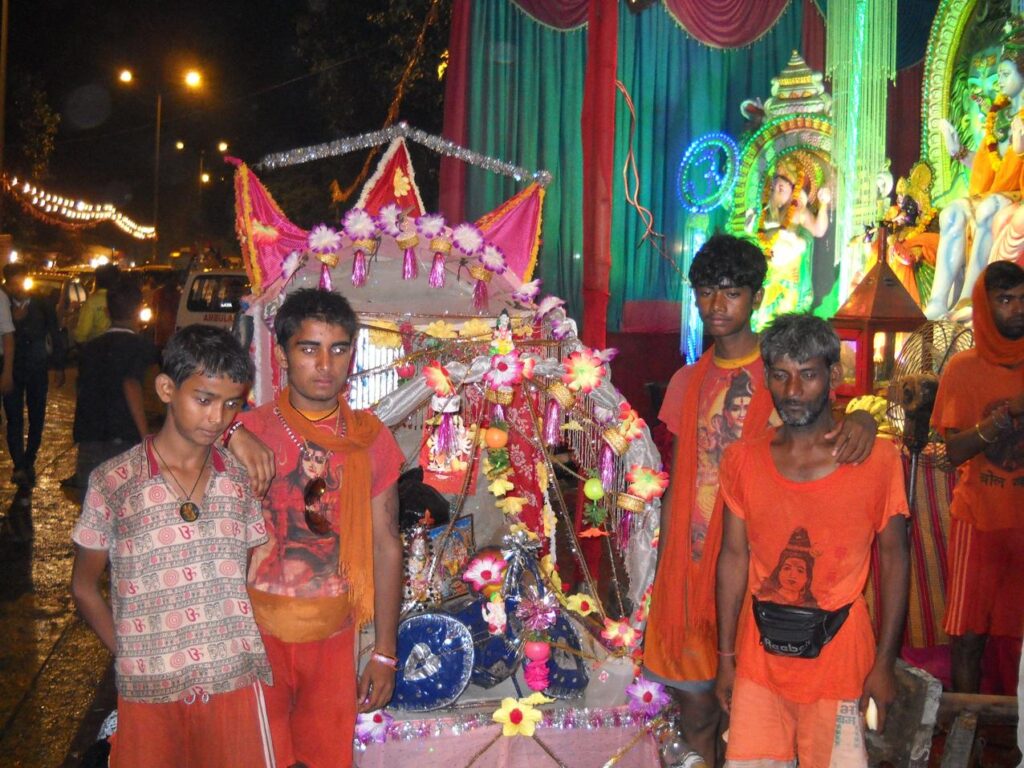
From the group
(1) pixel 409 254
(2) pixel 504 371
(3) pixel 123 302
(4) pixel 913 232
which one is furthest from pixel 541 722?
(4) pixel 913 232

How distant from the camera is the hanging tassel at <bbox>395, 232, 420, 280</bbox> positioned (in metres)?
6.05

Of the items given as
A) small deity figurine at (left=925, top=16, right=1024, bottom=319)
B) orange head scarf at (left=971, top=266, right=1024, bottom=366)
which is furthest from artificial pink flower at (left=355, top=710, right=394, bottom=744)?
small deity figurine at (left=925, top=16, right=1024, bottom=319)

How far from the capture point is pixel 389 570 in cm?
306

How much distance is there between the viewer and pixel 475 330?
16.3 ft

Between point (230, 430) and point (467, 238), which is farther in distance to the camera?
point (467, 238)

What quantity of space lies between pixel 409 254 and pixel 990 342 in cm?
342

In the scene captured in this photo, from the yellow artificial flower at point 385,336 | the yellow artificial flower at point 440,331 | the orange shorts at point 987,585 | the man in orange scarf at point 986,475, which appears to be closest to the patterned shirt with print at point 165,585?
the yellow artificial flower at point 440,331

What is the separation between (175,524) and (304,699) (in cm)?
69

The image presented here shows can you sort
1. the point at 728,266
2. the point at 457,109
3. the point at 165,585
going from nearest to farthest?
the point at 165,585
the point at 728,266
the point at 457,109

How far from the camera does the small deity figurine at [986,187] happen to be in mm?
7805

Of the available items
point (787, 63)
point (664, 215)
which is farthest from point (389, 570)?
point (787, 63)

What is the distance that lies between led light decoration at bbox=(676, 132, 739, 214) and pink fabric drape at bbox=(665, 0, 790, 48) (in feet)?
3.17

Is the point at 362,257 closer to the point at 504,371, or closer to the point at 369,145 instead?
the point at 369,145

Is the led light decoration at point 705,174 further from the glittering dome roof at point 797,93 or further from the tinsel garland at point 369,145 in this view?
the tinsel garland at point 369,145
